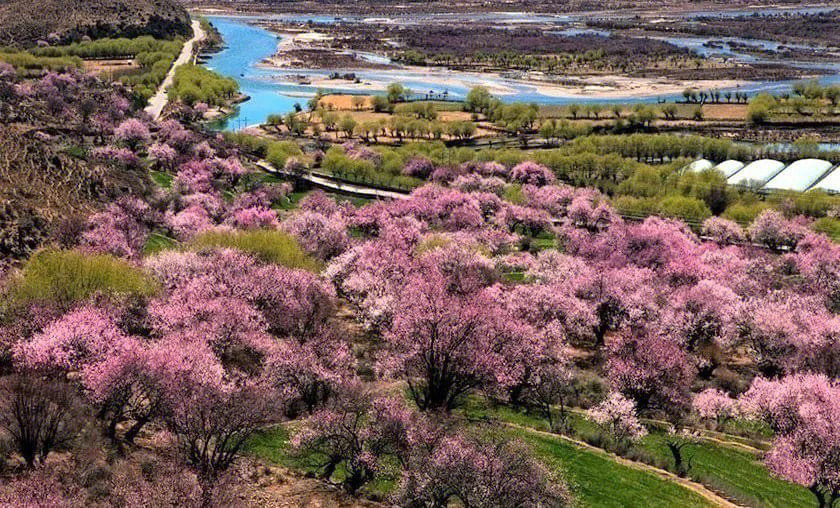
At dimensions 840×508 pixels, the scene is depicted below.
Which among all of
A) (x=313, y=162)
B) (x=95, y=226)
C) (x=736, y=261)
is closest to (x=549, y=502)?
(x=736, y=261)

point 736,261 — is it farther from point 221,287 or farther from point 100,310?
point 100,310

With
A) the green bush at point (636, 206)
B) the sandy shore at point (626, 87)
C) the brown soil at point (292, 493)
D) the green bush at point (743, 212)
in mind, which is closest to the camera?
the brown soil at point (292, 493)

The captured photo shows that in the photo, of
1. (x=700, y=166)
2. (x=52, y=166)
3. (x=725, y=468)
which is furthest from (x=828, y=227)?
(x=52, y=166)

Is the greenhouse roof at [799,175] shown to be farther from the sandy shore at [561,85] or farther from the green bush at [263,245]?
the sandy shore at [561,85]

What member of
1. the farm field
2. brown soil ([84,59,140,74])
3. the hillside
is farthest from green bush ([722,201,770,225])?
brown soil ([84,59,140,74])

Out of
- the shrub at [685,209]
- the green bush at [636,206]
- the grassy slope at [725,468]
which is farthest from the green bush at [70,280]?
the shrub at [685,209]

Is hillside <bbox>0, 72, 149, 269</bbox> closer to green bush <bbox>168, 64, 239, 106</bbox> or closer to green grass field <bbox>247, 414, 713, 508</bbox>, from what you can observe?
green bush <bbox>168, 64, 239, 106</bbox>

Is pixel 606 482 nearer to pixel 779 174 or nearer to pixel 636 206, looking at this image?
pixel 636 206
